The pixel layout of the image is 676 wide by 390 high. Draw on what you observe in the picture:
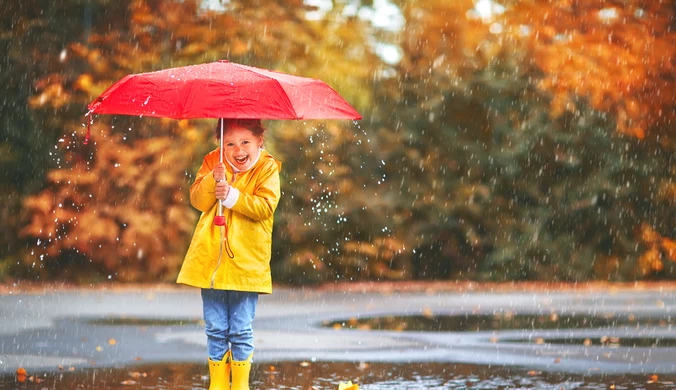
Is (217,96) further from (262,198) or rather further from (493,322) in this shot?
(493,322)

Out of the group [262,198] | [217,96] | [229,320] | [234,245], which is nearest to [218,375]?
[229,320]

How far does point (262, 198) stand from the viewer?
20.9 ft

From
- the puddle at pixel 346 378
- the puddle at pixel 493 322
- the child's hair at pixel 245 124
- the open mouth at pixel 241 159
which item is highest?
the child's hair at pixel 245 124

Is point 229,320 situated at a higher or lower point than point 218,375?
higher

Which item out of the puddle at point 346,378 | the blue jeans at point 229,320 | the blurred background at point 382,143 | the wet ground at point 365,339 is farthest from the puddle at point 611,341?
the blurred background at point 382,143

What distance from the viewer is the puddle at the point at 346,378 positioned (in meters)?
7.37

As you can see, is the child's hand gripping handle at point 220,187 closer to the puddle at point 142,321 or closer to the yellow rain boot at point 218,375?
the yellow rain boot at point 218,375

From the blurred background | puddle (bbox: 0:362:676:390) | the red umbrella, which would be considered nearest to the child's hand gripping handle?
the red umbrella

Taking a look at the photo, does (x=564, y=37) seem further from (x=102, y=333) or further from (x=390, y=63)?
(x=102, y=333)

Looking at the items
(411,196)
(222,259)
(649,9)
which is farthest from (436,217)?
(222,259)

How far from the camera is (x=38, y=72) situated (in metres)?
13.7

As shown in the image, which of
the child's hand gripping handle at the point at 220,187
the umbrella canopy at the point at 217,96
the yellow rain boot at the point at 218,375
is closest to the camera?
the umbrella canopy at the point at 217,96

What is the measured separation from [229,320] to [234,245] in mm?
445

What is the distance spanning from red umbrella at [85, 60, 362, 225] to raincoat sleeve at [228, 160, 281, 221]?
0.45m
